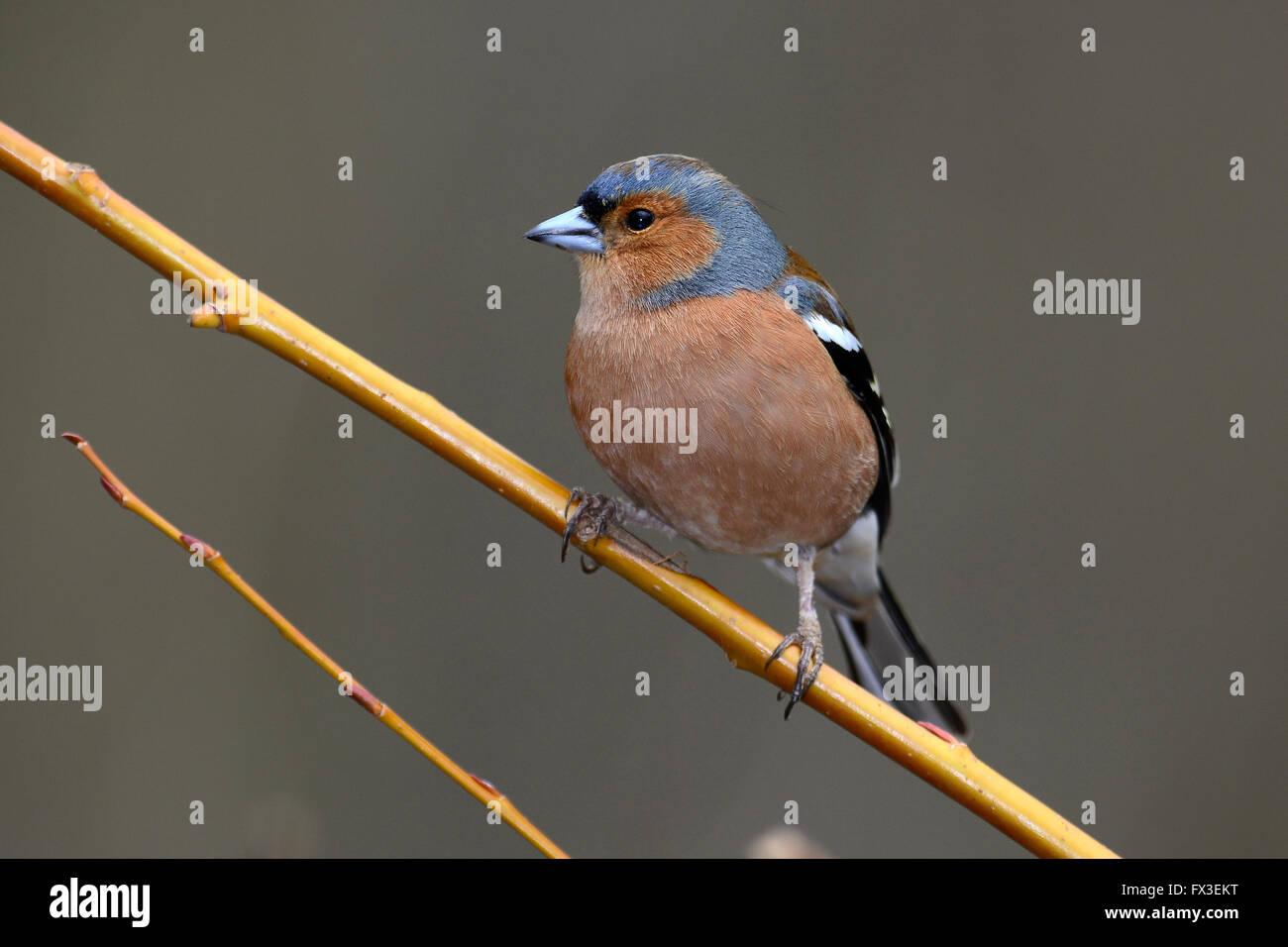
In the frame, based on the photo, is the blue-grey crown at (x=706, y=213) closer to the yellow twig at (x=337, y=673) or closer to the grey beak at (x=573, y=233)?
the grey beak at (x=573, y=233)

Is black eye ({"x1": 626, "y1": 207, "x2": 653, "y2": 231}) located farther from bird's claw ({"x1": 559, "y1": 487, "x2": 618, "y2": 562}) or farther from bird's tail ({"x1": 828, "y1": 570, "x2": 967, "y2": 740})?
bird's tail ({"x1": 828, "y1": 570, "x2": 967, "y2": 740})

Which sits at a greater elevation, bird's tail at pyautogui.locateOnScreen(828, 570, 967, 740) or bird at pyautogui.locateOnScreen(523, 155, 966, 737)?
bird at pyautogui.locateOnScreen(523, 155, 966, 737)

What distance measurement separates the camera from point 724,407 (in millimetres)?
2723

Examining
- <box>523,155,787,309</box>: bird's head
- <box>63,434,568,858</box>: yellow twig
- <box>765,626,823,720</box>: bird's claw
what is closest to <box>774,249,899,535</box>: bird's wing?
<box>523,155,787,309</box>: bird's head

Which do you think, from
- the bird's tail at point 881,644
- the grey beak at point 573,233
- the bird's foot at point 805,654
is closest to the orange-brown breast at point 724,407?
the grey beak at point 573,233

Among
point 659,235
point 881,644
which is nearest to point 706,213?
point 659,235

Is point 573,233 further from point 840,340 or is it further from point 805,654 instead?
point 805,654

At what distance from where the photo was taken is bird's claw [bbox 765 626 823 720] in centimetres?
234

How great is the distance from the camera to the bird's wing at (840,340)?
9.91 feet

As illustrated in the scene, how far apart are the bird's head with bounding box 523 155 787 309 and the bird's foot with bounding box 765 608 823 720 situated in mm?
817

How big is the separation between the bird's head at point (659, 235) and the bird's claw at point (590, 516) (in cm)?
49

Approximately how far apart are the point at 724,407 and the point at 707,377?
0.08 metres

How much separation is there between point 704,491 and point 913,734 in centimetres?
83

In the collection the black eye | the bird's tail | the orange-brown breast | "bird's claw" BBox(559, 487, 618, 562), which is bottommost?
the bird's tail
